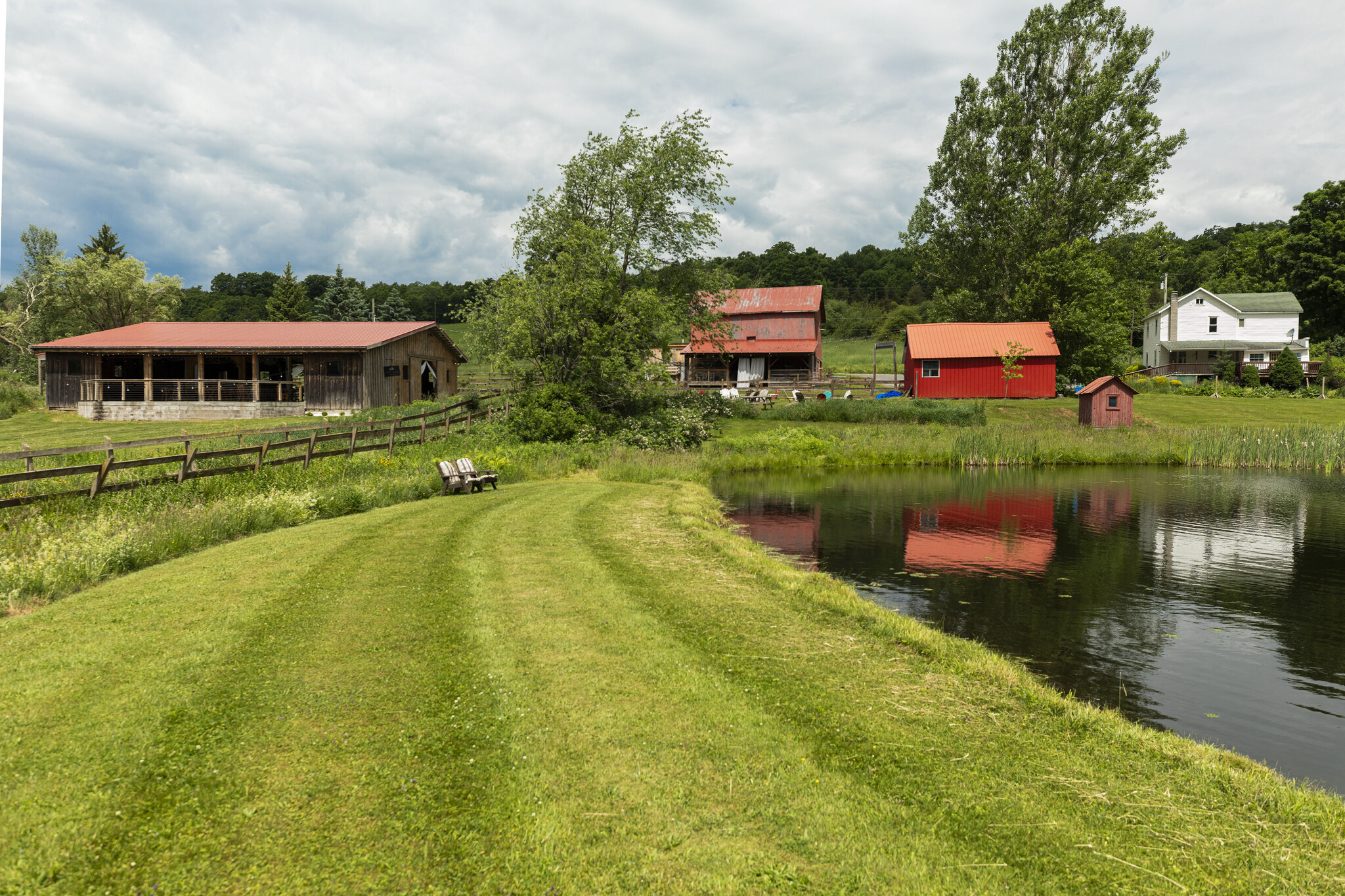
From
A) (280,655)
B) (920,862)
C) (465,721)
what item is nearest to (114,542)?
(280,655)

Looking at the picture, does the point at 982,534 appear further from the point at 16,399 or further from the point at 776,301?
the point at 16,399

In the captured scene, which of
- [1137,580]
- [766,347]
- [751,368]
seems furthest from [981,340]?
[1137,580]

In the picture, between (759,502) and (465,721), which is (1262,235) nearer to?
(759,502)

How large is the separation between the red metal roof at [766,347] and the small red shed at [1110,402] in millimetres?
24414

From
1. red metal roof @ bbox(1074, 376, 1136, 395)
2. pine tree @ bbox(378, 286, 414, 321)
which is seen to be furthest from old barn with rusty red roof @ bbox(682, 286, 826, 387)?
pine tree @ bbox(378, 286, 414, 321)

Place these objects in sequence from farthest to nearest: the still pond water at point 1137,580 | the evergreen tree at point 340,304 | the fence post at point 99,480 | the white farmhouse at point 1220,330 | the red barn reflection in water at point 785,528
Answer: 1. the evergreen tree at point 340,304
2. the white farmhouse at point 1220,330
3. the red barn reflection in water at point 785,528
4. the fence post at point 99,480
5. the still pond water at point 1137,580

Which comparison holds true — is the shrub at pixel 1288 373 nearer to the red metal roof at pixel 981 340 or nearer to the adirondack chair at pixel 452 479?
the red metal roof at pixel 981 340

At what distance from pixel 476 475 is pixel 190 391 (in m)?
30.6

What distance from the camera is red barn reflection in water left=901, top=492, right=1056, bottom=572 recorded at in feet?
50.9

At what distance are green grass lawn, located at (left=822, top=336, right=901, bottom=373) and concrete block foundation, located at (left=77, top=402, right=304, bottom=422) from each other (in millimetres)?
46338

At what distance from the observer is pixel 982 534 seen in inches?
730

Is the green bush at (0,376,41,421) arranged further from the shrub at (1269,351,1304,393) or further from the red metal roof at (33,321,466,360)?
the shrub at (1269,351,1304,393)

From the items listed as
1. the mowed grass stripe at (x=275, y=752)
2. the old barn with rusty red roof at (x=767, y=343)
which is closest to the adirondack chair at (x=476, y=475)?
the mowed grass stripe at (x=275, y=752)

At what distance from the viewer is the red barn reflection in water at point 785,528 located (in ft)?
53.9
